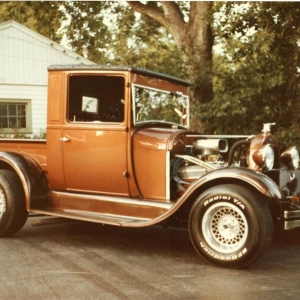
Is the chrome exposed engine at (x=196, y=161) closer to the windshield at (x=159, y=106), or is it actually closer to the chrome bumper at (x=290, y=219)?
the windshield at (x=159, y=106)

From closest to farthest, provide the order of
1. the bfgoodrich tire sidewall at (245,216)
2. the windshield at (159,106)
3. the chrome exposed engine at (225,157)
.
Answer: the bfgoodrich tire sidewall at (245,216) < the chrome exposed engine at (225,157) < the windshield at (159,106)

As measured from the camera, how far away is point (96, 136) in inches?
243

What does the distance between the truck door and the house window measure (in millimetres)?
10842

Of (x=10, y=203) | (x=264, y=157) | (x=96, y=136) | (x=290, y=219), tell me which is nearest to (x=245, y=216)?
(x=290, y=219)

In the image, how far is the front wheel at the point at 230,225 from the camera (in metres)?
5.06

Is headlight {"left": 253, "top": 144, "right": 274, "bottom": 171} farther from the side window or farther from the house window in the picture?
the house window

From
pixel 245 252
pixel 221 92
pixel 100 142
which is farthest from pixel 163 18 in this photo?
pixel 245 252

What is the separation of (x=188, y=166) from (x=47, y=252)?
1.76 meters

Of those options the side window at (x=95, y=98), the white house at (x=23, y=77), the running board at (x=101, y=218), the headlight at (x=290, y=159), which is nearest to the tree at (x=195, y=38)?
the white house at (x=23, y=77)

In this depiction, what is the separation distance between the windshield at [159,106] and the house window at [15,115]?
1047 centimetres

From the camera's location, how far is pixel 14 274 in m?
4.97

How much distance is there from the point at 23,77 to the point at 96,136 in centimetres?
1196

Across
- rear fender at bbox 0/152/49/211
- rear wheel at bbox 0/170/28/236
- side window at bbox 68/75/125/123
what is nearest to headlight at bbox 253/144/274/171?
side window at bbox 68/75/125/123

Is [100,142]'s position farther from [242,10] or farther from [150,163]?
[242,10]
